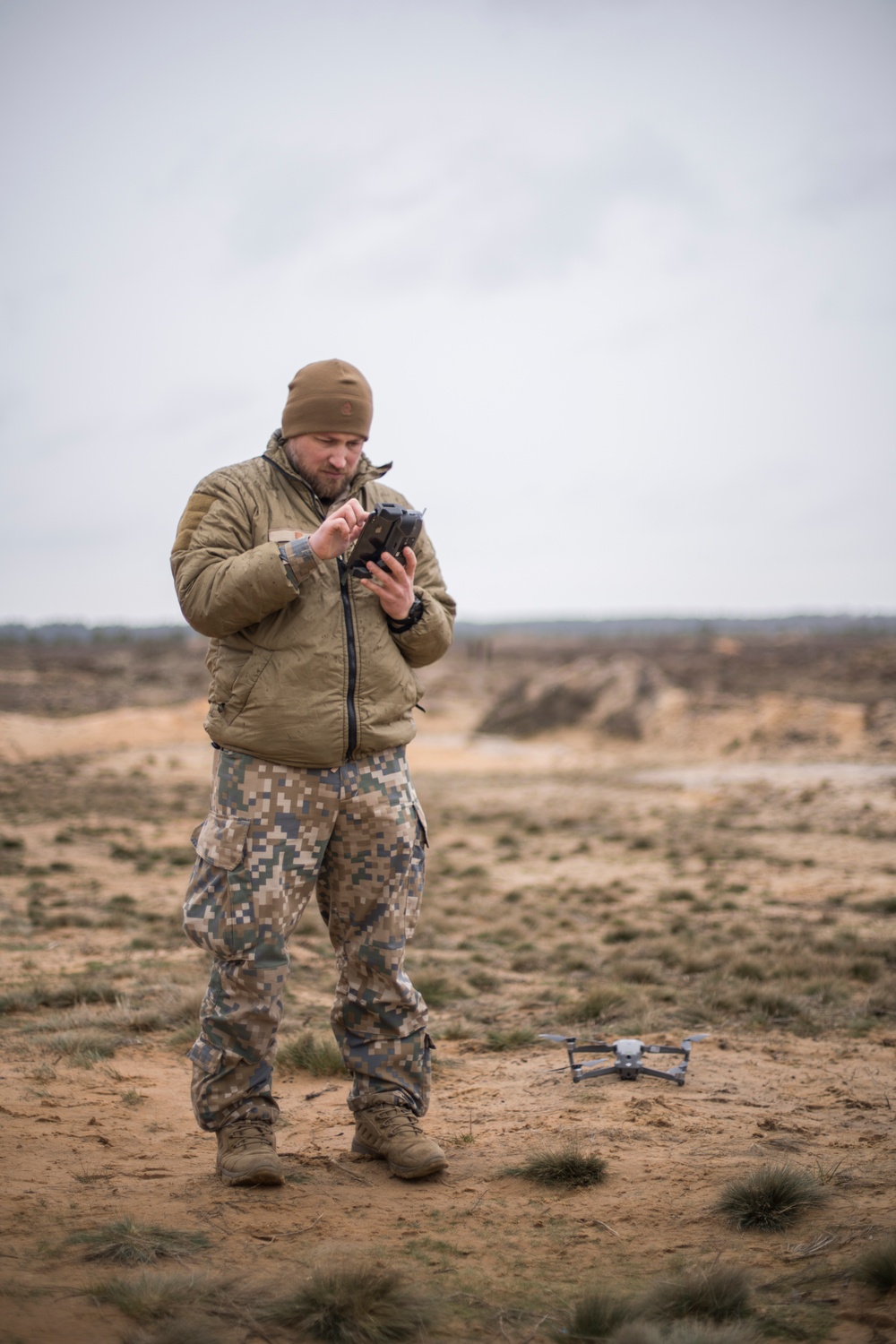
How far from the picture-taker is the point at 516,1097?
14.1 ft

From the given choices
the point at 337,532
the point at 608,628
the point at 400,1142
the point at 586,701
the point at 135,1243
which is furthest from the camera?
the point at 608,628

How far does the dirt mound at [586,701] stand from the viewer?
3011cm

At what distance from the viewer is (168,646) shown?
199ft

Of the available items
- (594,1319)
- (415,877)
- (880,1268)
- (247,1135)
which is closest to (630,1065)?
(415,877)

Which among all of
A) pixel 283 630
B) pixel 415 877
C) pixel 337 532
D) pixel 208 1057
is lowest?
pixel 208 1057

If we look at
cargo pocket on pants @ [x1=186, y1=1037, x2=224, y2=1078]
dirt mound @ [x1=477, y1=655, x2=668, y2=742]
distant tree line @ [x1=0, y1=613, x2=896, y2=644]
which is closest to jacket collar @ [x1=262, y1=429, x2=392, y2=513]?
cargo pocket on pants @ [x1=186, y1=1037, x2=224, y2=1078]

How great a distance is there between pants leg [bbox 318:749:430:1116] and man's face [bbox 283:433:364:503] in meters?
0.83

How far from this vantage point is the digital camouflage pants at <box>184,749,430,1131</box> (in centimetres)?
310

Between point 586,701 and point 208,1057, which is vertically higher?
point 208,1057

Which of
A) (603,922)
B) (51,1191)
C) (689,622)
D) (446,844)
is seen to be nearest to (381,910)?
(51,1191)

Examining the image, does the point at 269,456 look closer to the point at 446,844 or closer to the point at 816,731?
the point at 446,844

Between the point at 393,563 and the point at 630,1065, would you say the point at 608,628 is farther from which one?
the point at 393,563

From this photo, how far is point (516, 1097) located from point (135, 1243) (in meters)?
1.88

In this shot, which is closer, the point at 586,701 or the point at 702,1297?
the point at 702,1297
